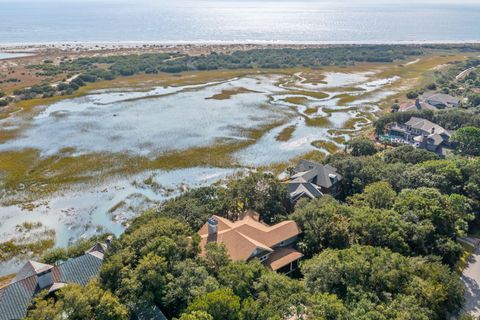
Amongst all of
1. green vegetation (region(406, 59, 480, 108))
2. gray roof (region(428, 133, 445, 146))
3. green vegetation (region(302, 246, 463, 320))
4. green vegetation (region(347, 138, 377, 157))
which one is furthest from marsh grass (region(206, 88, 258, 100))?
green vegetation (region(302, 246, 463, 320))

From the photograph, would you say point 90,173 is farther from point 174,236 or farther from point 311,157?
point 311,157

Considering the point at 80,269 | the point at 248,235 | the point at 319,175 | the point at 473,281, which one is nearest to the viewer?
the point at 80,269

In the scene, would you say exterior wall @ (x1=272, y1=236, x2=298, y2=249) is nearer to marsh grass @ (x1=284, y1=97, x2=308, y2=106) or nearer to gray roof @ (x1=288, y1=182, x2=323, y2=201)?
gray roof @ (x1=288, y1=182, x2=323, y2=201)

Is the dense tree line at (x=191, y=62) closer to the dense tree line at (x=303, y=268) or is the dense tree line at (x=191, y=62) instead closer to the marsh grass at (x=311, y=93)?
the marsh grass at (x=311, y=93)

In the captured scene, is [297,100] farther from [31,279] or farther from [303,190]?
[31,279]

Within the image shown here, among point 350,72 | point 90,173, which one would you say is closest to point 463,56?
point 350,72

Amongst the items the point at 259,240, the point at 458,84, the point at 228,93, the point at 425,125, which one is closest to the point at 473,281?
the point at 259,240
